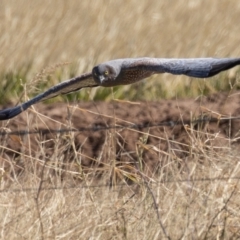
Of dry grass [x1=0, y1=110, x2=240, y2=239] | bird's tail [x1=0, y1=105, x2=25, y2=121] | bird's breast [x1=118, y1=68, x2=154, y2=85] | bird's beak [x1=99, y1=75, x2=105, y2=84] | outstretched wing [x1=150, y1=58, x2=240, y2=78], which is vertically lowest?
dry grass [x1=0, y1=110, x2=240, y2=239]

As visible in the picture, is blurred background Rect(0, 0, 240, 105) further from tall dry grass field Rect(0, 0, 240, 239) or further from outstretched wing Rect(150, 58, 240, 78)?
outstretched wing Rect(150, 58, 240, 78)

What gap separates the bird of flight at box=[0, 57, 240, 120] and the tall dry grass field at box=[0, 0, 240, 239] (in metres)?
0.25

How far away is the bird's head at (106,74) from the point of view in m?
3.63

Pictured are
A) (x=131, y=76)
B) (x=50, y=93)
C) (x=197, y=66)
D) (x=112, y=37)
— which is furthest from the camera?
(x=112, y=37)

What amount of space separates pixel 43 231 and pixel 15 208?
0.36 meters

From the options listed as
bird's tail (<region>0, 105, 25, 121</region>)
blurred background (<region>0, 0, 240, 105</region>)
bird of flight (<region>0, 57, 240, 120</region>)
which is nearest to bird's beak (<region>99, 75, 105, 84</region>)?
bird of flight (<region>0, 57, 240, 120</region>)

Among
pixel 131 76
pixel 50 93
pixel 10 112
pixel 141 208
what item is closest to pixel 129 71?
pixel 131 76

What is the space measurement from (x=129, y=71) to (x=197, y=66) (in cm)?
51

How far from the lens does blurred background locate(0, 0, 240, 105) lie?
7418 mm

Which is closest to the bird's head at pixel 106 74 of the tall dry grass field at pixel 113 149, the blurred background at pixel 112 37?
the tall dry grass field at pixel 113 149

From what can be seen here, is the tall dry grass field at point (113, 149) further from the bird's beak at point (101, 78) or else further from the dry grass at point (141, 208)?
the bird's beak at point (101, 78)

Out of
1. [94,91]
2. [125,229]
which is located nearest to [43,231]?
[125,229]

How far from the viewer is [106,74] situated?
3.66 m

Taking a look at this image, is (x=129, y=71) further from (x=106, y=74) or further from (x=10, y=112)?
(x=10, y=112)
